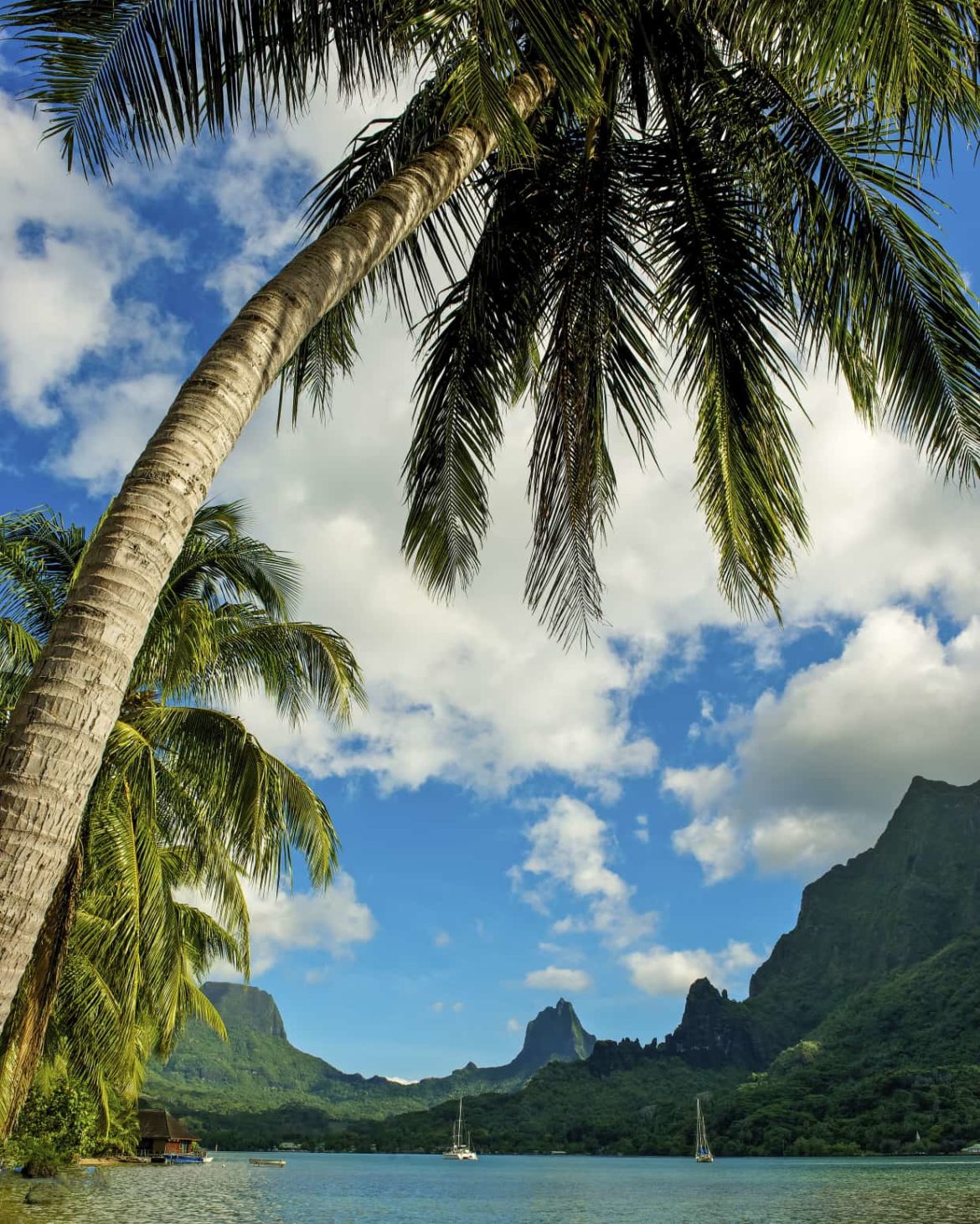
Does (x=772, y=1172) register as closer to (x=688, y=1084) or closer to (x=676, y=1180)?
Answer: (x=676, y=1180)

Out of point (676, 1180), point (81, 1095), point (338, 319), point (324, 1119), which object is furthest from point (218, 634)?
point (324, 1119)

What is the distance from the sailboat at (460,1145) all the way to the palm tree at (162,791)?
114729mm

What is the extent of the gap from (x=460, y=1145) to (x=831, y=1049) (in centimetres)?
4540

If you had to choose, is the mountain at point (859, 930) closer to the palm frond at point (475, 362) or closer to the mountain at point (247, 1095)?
the mountain at point (247, 1095)

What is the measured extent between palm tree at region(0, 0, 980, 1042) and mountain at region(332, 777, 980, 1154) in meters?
84.9

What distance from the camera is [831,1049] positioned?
4008 inches

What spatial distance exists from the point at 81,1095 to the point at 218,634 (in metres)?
17.5

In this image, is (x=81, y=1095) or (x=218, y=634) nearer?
(x=218, y=634)

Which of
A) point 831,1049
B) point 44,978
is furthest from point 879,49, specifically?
point 831,1049

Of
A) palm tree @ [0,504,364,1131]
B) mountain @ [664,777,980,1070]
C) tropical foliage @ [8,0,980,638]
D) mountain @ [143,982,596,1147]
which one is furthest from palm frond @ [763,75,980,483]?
mountain @ [664,777,980,1070]

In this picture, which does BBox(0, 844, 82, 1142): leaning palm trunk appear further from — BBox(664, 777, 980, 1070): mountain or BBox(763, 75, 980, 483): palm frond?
BBox(664, 777, 980, 1070): mountain

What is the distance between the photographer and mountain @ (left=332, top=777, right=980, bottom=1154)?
81.7 meters

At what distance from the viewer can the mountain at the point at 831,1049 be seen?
81688 millimetres

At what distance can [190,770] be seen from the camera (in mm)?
9930
